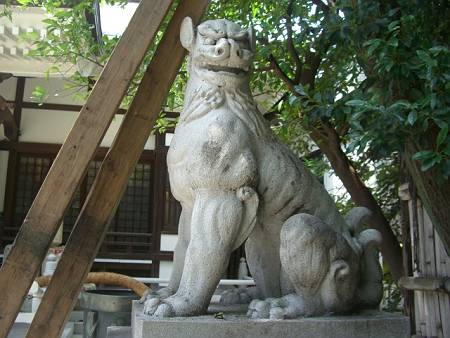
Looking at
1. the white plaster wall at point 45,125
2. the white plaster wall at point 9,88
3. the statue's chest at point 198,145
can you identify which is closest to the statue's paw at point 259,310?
the statue's chest at point 198,145

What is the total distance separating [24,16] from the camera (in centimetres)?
669

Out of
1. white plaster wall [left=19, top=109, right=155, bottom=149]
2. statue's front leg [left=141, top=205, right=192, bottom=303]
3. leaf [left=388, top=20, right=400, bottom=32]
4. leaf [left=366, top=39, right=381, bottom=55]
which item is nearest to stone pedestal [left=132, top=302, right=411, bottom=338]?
statue's front leg [left=141, top=205, right=192, bottom=303]

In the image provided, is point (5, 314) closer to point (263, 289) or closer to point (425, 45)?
point (263, 289)

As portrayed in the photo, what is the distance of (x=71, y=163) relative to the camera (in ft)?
6.68

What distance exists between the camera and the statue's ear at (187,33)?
7.24 feet

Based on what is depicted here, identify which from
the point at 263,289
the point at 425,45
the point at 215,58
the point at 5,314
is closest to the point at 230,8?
the point at 425,45

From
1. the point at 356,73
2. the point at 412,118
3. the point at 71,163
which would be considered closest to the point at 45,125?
the point at 356,73

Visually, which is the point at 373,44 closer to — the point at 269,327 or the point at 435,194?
the point at 435,194

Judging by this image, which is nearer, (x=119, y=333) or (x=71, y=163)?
(x=71, y=163)

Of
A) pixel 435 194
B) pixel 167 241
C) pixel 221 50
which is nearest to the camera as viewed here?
pixel 221 50

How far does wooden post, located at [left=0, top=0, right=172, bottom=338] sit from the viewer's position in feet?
6.26

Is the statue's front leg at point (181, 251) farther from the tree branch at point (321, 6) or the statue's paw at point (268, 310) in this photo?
the tree branch at point (321, 6)

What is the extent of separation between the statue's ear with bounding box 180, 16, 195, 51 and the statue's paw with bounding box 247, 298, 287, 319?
1.12 m

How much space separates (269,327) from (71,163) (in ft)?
3.27
